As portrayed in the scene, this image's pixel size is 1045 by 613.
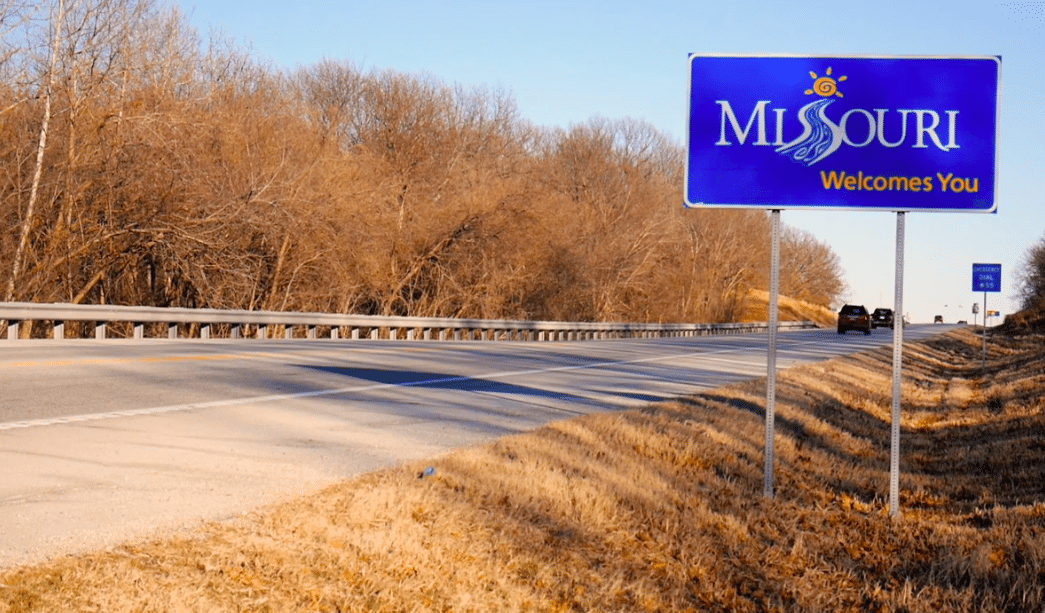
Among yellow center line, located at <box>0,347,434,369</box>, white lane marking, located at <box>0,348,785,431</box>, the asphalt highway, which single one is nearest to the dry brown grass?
the asphalt highway

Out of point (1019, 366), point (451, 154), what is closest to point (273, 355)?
point (1019, 366)

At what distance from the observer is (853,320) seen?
6744cm

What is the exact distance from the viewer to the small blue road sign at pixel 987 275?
33812 millimetres

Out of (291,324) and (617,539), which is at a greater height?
(291,324)

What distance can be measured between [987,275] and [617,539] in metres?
30.2

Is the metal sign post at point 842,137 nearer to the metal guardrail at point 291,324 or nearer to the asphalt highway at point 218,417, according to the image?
the asphalt highway at point 218,417

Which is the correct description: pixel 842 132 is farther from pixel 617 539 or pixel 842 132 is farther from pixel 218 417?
pixel 218 417

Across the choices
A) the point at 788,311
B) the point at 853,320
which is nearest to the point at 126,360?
the point at 853,320

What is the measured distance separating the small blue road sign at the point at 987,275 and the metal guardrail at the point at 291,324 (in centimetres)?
1625

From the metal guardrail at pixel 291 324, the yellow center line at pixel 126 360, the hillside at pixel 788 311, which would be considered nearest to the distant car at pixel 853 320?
the metal guardrail at pixel 291 324

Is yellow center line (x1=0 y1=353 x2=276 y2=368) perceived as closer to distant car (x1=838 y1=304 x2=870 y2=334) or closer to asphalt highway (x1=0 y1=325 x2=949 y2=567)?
asphalt highway (x1=0 y1=325 x2=949 y2=567)

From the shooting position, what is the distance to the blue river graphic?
941 centimetres

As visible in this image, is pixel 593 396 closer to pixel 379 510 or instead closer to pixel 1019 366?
pixel 379 510

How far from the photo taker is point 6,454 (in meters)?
7.33
